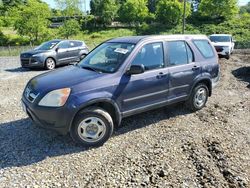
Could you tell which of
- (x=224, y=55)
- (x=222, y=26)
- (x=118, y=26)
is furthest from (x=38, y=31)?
(x=222, y=26)

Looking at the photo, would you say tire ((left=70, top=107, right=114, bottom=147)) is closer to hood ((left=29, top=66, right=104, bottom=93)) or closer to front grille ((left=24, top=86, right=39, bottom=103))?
hood ((left=29, top=66, right=104, bottom=93))

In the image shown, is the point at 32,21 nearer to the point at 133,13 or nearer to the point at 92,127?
the point at 133,13

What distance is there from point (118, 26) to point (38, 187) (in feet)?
207

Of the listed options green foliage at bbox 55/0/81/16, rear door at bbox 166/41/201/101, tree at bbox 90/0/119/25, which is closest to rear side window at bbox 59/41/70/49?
rear door at bbox 166/41/201/101

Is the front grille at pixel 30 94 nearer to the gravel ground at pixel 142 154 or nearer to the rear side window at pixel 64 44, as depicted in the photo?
the gravel ground at pixel 142 154

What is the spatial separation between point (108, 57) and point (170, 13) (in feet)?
194

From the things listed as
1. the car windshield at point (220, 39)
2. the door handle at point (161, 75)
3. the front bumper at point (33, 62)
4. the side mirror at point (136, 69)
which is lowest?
the front bumper at point (33, 62)

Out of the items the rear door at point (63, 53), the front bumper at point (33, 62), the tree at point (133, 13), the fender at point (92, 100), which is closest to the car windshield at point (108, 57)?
the fender at point (92, 100)

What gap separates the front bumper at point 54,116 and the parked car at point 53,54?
25.2 feet

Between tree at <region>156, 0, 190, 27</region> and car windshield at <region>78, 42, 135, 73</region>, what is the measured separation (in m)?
58.6

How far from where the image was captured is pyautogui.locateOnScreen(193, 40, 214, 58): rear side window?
19.4ft

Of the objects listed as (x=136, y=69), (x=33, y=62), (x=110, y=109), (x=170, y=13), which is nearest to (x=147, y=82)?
(x=136, y=69)

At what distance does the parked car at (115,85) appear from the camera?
414 cm

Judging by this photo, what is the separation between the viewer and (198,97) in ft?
20.0
